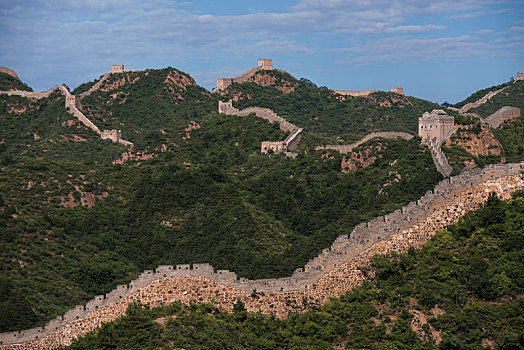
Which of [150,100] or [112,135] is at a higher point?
[150,100]

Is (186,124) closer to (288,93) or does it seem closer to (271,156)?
(271,156)

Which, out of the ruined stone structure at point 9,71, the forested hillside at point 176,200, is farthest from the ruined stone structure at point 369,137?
the ruined stone structure at point 9,71

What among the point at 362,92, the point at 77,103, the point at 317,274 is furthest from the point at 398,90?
the point at 317,274

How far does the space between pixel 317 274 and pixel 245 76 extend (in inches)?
3900

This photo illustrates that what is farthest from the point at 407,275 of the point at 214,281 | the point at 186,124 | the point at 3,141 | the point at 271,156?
the point at 3,141

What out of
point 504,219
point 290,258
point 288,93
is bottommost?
point 290,258

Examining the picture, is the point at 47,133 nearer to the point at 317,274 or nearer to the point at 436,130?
the point at 436,130

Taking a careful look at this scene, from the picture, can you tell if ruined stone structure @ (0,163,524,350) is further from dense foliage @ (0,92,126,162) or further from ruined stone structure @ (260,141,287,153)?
dense foliage @ (0,92,126,162)

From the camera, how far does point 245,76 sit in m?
133

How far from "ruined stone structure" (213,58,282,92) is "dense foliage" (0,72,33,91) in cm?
Answer: 2637

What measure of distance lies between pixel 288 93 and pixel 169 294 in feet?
337

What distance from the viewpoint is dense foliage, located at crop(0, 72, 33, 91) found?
125625 mm

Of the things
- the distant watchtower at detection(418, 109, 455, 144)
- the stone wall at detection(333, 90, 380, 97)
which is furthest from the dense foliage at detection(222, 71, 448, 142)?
the distant watchtower at detection(418, 109, 455, 144)

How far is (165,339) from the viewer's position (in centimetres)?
3288
